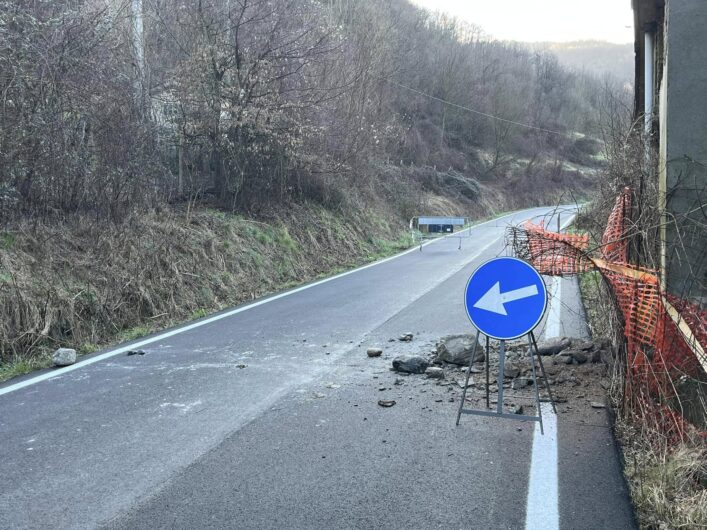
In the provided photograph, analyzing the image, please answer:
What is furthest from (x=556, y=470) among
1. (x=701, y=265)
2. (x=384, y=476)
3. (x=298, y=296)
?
(x=298, y=296)

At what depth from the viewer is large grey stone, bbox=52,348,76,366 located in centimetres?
723

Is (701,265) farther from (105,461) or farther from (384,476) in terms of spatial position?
(105,461)

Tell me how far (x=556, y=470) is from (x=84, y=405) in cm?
403

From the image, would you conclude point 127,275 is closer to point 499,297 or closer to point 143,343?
point 143,343

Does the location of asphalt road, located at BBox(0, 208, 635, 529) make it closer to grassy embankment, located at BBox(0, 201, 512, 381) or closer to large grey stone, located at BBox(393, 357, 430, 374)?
large grey stone, located at BBox(393, 357, 430, 374)

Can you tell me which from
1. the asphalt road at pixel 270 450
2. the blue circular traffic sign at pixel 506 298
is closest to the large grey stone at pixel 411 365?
the asphalt road at pixel 270 450

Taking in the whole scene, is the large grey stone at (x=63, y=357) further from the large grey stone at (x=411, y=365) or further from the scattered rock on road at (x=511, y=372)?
the scattered rock on road at (x=511, y=372)

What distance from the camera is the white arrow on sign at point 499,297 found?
5.02 m

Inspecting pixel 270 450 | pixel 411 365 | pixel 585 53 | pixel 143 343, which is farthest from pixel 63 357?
pixel 585 53

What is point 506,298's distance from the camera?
5.10 m

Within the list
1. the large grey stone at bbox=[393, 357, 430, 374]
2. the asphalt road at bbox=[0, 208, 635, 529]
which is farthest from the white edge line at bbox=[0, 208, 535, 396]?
the large grey stone at bbox=[393, 357, 430, 374]

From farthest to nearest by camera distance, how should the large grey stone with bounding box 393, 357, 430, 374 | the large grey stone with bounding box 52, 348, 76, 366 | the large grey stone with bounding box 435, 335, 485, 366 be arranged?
the large grey stone with bounding box 52, 348, 76, 366
the large grey stone with bounding box 435, 335, 485, 366
the large grey stone with bounding box 393, 357, 430, 374

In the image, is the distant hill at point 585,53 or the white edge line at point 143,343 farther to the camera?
the distant hill at point 585,53

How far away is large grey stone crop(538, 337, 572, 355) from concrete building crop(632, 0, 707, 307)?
2.10 m
